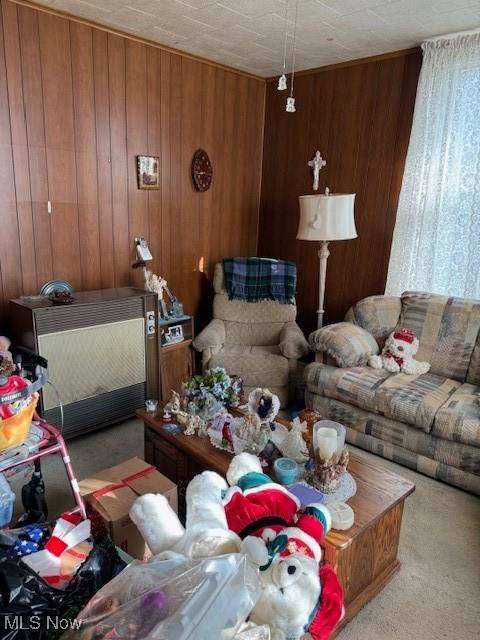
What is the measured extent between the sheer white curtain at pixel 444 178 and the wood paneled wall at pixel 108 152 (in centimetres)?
146

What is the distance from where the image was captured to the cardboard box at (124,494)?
158 cm

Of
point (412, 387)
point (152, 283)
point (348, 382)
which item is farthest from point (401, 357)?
point (152, 283)

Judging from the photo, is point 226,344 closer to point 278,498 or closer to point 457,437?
point 457,437

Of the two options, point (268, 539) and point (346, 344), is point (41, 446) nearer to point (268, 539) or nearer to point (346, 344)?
point (268, 539)

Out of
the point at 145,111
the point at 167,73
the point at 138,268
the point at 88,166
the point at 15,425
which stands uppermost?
the point at 167,73

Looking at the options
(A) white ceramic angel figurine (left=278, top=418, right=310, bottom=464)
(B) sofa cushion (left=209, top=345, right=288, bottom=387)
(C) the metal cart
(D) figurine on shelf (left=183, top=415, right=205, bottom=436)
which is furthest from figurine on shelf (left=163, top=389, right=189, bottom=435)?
(B) sofa cushion (left=209, top=345, right=288, bottom=387)

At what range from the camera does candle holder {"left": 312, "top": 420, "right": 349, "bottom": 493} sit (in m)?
1.59

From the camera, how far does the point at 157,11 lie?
2547 millimetres

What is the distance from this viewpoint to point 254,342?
11.5 feet

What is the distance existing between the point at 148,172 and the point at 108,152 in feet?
1.05

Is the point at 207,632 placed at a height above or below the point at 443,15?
below

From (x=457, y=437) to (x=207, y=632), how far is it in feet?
5.88

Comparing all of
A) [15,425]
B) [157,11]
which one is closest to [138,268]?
[157,11]

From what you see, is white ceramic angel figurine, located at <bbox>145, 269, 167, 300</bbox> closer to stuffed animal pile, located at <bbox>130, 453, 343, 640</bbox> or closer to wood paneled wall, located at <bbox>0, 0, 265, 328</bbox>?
wood paneled wall, located at <bbox>0, 0, 265, 328</bbox>
